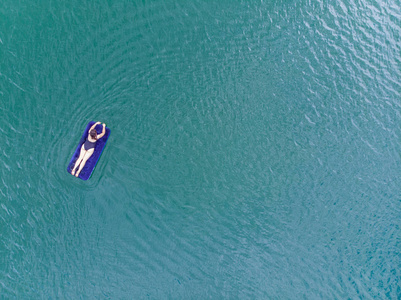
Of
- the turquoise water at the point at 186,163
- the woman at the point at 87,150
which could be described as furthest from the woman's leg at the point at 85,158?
the turquoise water at the point at 186,163

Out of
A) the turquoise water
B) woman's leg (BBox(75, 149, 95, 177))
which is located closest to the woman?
woman's leg (BBox(75, 149, 95, 177))

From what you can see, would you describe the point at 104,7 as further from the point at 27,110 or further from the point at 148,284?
the point at 148,284

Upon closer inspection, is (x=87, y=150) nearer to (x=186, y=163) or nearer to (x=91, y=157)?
(x=91, y=157)

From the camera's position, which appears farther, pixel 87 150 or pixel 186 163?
pixel 186 163

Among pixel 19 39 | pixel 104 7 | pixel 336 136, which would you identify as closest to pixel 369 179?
pixel 336 136

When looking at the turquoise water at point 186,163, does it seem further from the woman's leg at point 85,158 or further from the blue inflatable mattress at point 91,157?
the woman's leg at point 85,158

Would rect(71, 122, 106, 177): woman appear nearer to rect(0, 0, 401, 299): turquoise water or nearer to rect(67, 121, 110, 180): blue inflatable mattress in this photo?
rect(67, 121, 110, 180): blue inflatable mattress

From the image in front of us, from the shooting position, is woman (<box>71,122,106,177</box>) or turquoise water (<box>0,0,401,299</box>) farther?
turquoise water (<box>0,0,401,299</box>)

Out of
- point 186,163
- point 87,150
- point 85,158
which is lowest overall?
point 85,158

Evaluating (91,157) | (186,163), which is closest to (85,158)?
(91,157)
